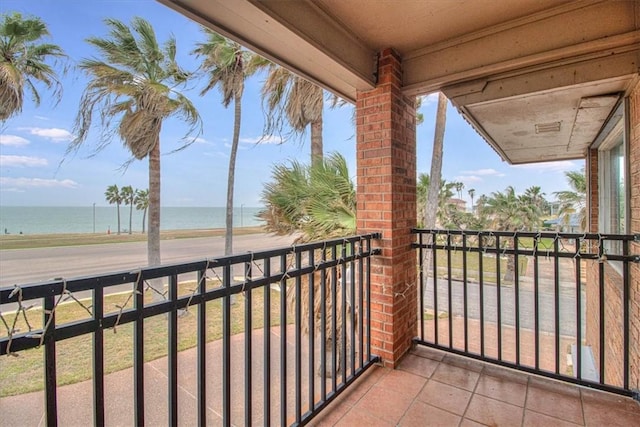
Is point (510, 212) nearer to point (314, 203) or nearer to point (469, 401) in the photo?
point (314, 203)

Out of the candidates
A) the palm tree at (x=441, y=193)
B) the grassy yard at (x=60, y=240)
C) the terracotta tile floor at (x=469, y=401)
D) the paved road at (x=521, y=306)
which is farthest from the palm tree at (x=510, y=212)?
the terracotta tile floor at (x=469, y=401)

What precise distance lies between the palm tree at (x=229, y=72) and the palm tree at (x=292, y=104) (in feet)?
2.77

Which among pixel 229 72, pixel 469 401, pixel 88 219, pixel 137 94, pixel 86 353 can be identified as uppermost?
pixel 229 72

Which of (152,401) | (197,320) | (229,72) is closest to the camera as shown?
(197,320)

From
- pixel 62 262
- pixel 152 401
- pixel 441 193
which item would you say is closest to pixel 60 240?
pixel 62 262

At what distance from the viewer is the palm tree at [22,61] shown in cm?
633

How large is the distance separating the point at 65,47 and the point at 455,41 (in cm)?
884

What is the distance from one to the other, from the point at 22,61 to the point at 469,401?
9580 mm

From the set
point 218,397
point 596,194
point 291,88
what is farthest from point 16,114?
point 596,194

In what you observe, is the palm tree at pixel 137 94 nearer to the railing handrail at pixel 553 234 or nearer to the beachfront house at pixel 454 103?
the beachfront house at pixel 454 103

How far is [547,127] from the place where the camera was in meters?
3.32

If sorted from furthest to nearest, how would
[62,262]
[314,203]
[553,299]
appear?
[62,262] < [553,299] < [314,203]

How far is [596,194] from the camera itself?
4.46m

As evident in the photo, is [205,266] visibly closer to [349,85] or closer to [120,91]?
[349,85]
